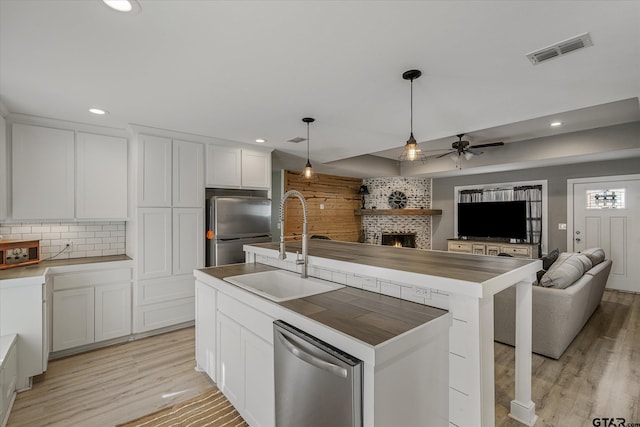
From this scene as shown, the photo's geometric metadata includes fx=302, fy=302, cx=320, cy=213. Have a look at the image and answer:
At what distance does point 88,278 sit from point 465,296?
11.8 ft

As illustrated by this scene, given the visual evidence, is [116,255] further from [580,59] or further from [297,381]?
[580,59]

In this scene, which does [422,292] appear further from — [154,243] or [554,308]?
[154,243]

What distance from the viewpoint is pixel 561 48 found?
6.14 ft

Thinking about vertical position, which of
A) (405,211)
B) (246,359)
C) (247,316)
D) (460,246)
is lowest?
(246,359)

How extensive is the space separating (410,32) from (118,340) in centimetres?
409

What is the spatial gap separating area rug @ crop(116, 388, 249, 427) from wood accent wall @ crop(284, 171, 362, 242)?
13.3ft

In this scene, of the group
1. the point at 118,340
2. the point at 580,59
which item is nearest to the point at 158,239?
the point at 118,340

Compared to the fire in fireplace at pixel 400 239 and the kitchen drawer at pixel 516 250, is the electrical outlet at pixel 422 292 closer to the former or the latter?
the kitchen drawer at pixel 516 250

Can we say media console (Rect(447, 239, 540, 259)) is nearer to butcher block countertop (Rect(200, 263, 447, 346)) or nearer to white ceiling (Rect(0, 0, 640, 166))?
white ceiling (Rect(0, 0, 640, 166))

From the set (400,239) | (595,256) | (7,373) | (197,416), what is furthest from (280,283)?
(400,239)

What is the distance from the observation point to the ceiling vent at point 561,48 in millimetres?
1774

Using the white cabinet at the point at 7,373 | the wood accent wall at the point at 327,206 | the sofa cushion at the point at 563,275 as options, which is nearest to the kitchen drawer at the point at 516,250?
the sofa cushion at the point at 563,275

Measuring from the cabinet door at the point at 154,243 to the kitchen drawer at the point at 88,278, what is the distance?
0.57 ft

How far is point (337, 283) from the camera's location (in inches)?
85.7
